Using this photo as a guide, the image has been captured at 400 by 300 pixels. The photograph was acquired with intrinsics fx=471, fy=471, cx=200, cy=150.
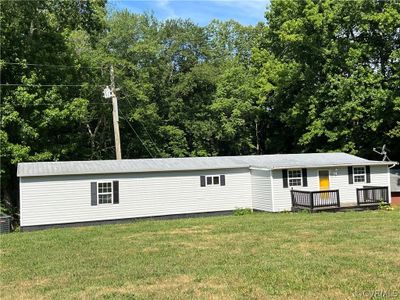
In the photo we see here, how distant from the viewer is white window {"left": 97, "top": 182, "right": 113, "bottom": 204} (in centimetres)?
1955

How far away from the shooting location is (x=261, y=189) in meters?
22.0

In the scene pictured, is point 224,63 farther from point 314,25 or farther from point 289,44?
point 314,25

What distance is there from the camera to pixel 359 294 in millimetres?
6758

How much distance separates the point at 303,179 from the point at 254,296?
15.9m

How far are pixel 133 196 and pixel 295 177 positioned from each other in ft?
24.9

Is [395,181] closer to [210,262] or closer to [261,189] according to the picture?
[261,189]

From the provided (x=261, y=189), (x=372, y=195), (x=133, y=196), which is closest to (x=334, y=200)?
(x=372, y=195)

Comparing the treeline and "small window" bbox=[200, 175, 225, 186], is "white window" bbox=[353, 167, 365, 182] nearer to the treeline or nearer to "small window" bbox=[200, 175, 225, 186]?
"small window" bbox=[200, 175, 225, 186]

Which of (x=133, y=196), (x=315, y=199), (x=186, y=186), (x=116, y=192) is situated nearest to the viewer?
(x=116, y=192)

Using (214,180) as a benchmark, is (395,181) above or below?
below

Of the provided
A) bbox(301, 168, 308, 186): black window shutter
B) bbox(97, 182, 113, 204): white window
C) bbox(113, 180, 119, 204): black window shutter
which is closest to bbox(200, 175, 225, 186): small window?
bbox(301, 168, 308, 186): black window shutter

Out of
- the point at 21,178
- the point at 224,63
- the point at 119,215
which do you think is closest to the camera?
the point at 21,178

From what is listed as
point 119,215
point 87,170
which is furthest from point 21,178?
point 119,215

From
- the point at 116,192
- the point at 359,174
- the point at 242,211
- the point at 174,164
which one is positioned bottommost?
the point at 242,211
